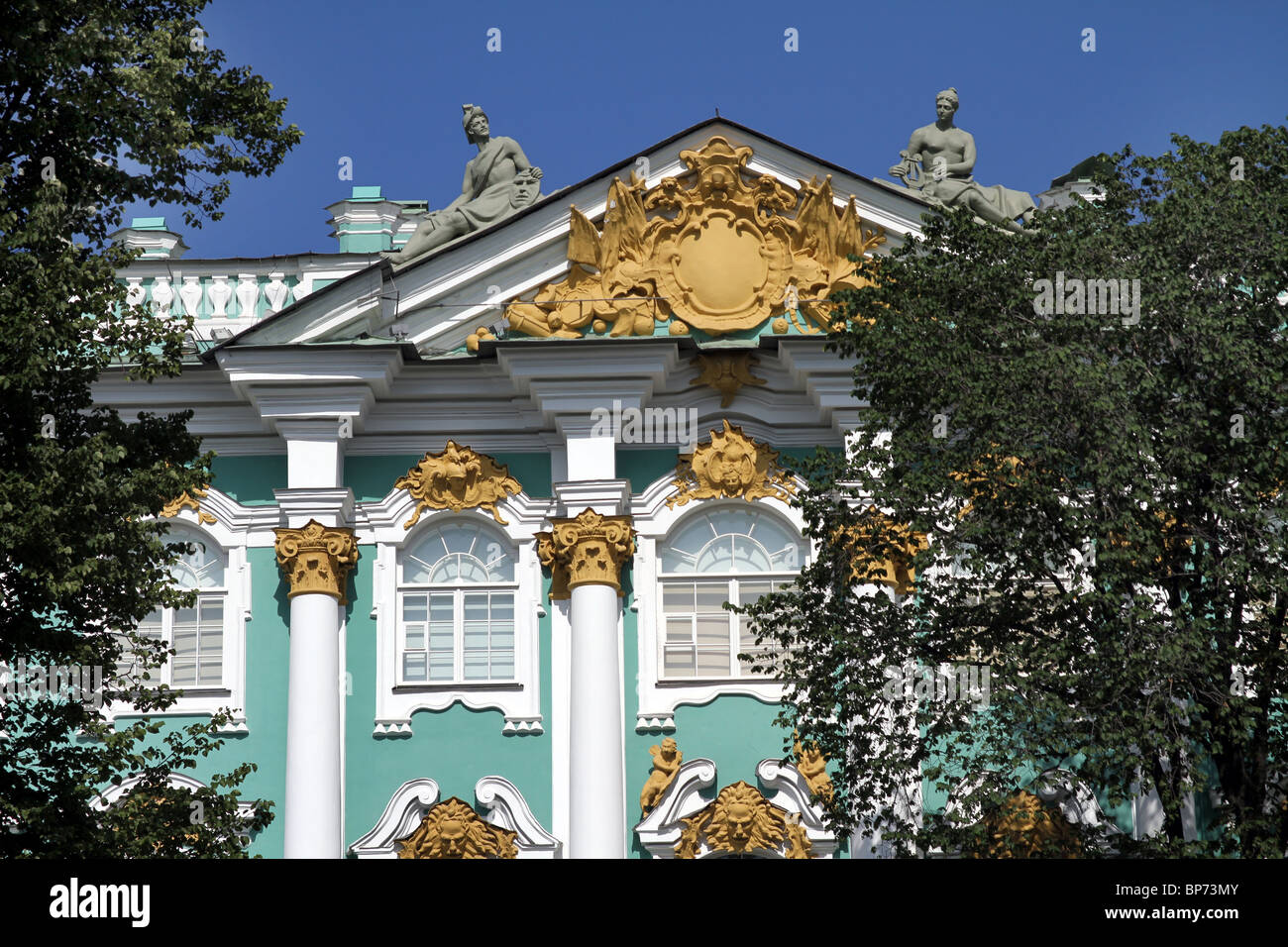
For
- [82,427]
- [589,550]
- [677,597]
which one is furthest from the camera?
[677,597]

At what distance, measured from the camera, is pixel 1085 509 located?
18594 millimetres

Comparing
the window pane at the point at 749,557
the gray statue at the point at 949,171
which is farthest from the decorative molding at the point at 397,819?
the gray statue at the point at 949,171

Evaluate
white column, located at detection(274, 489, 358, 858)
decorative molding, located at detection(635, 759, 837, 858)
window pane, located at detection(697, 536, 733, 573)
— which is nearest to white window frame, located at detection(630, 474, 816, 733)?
window pane, located at detection(697, 536, 733, 573)

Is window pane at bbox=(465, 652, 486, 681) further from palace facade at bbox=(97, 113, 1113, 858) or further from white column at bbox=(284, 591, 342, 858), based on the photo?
white column at bbox=(284, 591, 342, 858)

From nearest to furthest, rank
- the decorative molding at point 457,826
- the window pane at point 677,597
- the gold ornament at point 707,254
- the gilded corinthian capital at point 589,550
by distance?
the decorative molding at point 457,826
the gilded corinthian capital at point 589,550
the window pane at point 677,597
the gold ornament at point 707,254

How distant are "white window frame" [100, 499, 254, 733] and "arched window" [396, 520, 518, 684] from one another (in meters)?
1.66

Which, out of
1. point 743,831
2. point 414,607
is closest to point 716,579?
point 743,831

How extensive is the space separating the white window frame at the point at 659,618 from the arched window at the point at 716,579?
60 mm

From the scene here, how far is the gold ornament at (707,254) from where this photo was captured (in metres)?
25.8

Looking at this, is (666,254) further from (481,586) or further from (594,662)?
(594,662)

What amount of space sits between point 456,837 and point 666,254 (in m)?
6.58

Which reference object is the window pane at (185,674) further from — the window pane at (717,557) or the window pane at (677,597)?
the window pane at (717,557)
